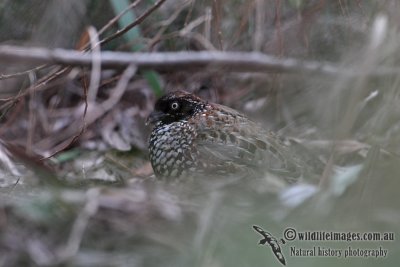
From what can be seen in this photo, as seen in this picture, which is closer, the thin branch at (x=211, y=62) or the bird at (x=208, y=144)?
the bird at (x=208, y=144)

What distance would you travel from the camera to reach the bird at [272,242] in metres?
2.60

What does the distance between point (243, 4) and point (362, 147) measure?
59.2 inches

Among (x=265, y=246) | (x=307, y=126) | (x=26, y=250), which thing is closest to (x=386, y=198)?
(x=265, y=246)

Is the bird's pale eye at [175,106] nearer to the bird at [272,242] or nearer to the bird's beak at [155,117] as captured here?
the bird's beak at [155,117]

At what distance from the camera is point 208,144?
4.12 metres

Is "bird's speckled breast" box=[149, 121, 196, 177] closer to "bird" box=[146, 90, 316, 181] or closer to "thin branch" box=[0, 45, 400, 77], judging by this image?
"bird" box=[146, 90, 316, 181]

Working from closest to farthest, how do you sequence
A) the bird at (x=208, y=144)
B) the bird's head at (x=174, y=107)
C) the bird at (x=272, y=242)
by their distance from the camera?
the bird at (x=272, y=242) < the bird at (x=208, y=144) < the bird's head at (x=174, y=107)

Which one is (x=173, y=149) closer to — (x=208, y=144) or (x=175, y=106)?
(x=208, y=144)

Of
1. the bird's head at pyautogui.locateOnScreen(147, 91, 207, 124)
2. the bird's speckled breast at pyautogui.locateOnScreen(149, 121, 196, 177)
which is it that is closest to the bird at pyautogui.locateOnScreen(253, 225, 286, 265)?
the bird's speckled breast at pyautogui.locateOnScreen(149, 121, 196, 177)

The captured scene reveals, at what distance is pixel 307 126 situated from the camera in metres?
5.06

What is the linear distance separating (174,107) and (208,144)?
0.38 metres

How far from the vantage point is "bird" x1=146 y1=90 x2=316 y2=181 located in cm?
403

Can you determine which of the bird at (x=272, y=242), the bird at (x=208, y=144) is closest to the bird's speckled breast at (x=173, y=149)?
the bird at (x=208, y=144)

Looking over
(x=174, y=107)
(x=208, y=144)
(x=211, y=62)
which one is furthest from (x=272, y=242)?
(x=211, y=62)
